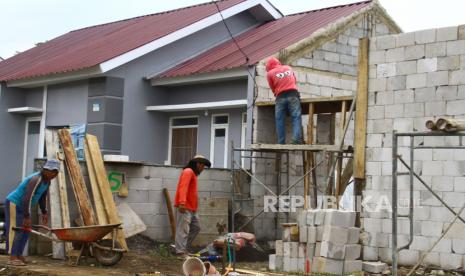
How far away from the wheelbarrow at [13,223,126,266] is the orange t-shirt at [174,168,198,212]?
1.27 m

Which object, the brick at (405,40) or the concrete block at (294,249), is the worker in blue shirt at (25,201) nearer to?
the concrete block at (294,249)

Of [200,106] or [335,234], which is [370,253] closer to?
[335,234]

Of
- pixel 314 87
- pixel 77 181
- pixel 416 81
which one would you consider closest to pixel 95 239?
pixel 77 181

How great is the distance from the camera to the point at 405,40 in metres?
11.7

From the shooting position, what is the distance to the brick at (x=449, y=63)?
1108cm

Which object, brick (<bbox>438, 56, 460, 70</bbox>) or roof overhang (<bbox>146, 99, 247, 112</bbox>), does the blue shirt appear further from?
brick (<bbox>438, 56, 460, 70</bbox>)

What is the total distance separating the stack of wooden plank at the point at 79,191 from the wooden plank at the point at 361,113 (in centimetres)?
402

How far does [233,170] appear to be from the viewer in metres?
14.1

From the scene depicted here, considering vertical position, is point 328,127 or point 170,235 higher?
point 328,127

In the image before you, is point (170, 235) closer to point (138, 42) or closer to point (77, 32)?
point (138, 42)

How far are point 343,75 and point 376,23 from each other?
1841 mm

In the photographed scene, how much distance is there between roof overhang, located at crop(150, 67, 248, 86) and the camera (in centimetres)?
1556

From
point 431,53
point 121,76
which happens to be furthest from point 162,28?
point 431,53

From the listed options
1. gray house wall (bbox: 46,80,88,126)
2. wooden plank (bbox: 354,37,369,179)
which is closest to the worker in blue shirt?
wooden plank (bbox: 354,37,369,179)
